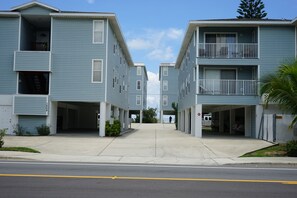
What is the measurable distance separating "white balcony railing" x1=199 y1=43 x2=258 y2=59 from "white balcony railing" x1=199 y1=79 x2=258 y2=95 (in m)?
2.07

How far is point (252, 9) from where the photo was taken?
5156 cm

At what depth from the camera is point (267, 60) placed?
28391 mm

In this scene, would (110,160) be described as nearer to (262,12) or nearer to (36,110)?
(36,110)

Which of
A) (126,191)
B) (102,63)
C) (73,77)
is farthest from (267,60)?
(126,191)

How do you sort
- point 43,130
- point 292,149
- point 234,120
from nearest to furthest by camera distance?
point 292,149 < point 43,130 < point 234,120

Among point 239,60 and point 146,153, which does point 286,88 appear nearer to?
point 146,153

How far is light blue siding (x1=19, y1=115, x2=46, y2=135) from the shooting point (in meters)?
28.1

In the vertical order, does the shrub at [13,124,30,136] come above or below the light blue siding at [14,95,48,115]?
below

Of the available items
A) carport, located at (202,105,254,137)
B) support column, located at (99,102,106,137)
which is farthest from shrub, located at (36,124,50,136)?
carport, located at (202,105,254,137)

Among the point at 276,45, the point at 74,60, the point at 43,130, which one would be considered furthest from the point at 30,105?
the point at 276,45

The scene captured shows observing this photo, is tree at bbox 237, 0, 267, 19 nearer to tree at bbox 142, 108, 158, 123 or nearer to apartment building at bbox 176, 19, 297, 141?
apartment building at bbox 176, 19, 297, 141

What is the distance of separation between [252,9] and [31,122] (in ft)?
121

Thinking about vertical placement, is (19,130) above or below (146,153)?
above

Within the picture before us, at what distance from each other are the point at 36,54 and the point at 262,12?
3561cm
